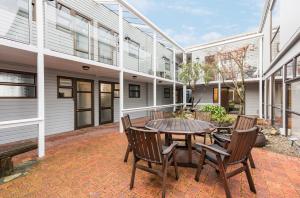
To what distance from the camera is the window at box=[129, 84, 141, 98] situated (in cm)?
1150

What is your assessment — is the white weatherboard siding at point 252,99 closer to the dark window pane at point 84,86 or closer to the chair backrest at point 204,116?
the chair backrest at point 204,116

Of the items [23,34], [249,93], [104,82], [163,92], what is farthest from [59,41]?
[249,93]

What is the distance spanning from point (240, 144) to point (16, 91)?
6.71 m

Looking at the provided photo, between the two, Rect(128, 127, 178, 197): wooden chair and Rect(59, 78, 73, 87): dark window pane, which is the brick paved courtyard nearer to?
Rect(128, 127, 178, 197): wooden chair

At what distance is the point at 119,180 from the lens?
3115 millimetres

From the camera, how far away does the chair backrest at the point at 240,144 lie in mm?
2449

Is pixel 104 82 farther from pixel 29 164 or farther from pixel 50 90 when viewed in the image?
pixel 29 164

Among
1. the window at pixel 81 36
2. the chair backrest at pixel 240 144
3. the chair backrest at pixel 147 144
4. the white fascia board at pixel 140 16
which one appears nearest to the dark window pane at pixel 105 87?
the window at pixel 81 36

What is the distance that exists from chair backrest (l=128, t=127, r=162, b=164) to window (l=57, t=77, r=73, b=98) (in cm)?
552

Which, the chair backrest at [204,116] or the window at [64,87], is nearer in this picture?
the chair backrest at [204,116]

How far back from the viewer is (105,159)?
13.5 feet

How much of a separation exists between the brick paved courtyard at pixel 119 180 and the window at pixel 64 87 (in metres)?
3.14

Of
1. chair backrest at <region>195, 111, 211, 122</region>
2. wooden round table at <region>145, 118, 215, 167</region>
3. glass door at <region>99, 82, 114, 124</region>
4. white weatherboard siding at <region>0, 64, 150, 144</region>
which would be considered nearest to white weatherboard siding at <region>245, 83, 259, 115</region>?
chair backrest at <region>195, 111, 211, 122</region>

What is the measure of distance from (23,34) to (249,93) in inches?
562
